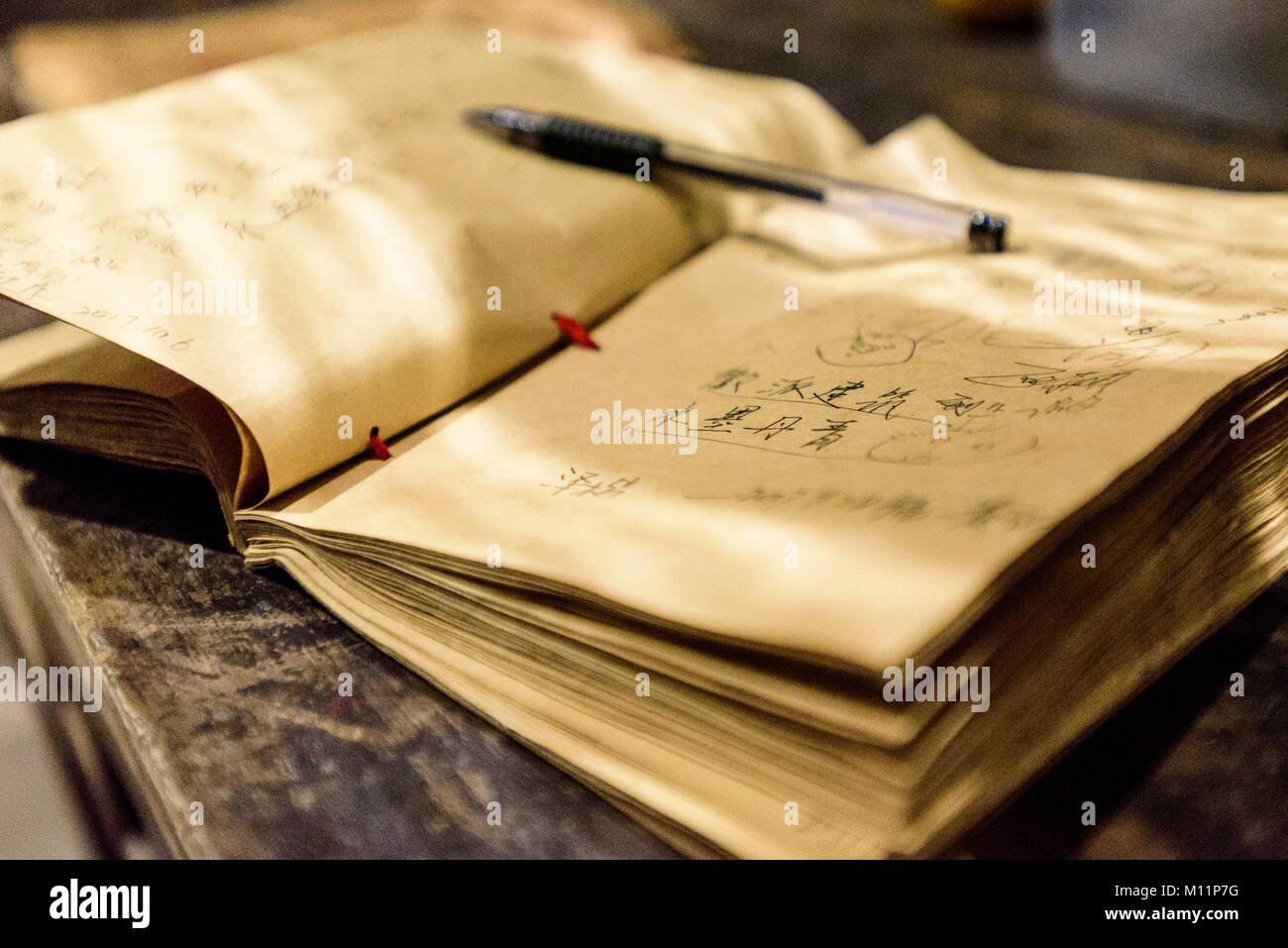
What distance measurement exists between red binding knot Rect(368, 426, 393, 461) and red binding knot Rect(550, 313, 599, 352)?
0.14 m

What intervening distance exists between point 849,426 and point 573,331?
0.22 meters

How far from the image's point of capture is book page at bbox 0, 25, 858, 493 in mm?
480

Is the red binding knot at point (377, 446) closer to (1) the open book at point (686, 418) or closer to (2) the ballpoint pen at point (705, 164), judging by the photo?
(1) the open book at point (686, 418)

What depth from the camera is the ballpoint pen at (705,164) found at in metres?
0.64

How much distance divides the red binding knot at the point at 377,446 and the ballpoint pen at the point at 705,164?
28 centimetres

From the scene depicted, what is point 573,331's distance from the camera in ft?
1.97
